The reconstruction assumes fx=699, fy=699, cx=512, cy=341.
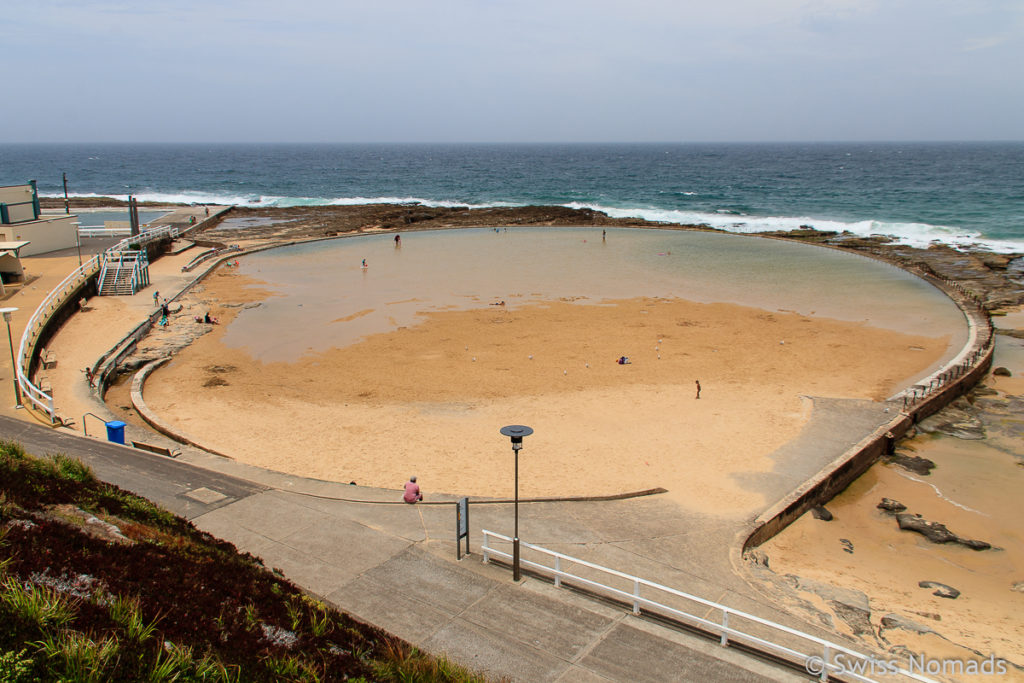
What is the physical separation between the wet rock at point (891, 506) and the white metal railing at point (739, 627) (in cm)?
663

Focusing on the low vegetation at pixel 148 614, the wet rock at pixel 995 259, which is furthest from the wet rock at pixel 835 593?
the wet rock at pixel 995 259

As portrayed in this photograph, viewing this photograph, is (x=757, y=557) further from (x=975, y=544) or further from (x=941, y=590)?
(x=975, y=544)

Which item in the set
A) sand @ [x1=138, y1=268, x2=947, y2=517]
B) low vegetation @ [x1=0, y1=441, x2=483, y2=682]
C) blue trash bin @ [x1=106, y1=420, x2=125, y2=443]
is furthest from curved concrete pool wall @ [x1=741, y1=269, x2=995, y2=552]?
blue trash bin @ [x1=106, y1=420, x2=125, y2=443]

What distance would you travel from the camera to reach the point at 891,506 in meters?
15.5

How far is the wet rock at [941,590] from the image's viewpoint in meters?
12.3

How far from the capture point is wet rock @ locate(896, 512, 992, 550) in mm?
14008

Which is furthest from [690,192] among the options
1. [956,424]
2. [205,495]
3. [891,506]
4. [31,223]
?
[205,495]

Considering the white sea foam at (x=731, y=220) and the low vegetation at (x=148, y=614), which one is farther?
the white sea foam at (x=731, y=220)

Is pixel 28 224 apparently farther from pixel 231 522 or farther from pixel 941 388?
pixel 941 388

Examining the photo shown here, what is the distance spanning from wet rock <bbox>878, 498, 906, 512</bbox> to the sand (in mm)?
2541

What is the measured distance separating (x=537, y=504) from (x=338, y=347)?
16.5 metres

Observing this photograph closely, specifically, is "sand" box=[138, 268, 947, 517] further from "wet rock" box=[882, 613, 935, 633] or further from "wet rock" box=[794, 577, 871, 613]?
"wet rock" box=[882, 613, 935, 633]

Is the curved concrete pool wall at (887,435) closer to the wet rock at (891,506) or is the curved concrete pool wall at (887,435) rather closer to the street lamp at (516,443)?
the wet rock at (891,506)

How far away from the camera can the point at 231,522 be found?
1223 centimetres
